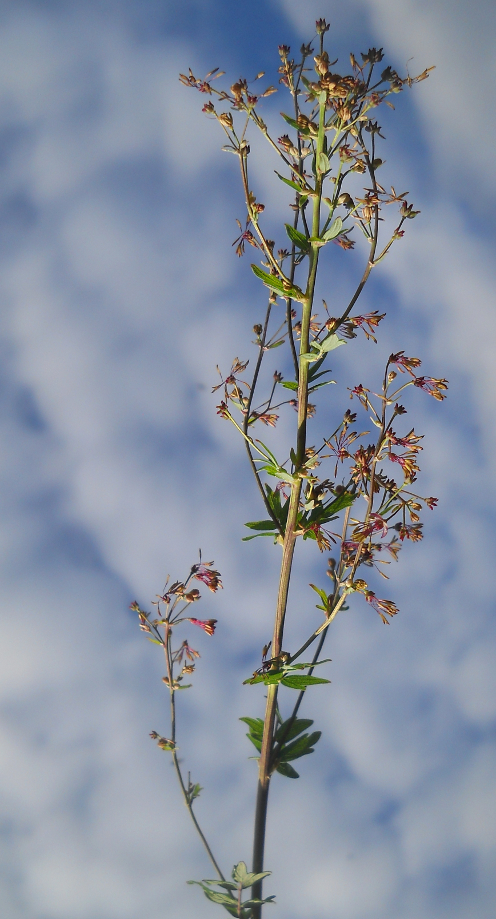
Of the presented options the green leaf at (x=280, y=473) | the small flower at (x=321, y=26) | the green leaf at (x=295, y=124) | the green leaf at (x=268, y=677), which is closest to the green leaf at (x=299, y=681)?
the green leaf at (x=268, y=677)

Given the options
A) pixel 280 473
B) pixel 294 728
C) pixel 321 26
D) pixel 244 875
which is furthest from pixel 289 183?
pixel 244 875

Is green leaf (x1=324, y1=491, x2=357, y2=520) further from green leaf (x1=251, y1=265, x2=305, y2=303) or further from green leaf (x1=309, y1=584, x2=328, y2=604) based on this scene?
green leaf (x1=251, y1=265, x2=305, y2=303)

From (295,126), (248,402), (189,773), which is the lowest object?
(189,773)

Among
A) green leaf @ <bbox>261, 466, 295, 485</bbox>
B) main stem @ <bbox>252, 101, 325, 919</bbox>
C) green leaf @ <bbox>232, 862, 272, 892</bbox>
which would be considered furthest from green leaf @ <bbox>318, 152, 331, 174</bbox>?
green leaf @ <bbox>232, 862, 272, 892</bbox>

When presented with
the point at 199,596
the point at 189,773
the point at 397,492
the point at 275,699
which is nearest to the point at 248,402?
the point at 397,492

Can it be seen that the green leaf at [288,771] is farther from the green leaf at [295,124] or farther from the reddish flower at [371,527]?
the green leaf at [295,124]

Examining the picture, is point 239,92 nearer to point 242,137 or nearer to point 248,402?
point 242,137

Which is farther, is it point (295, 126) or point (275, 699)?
point (275, 699)

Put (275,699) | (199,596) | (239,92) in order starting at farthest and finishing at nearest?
1. (199,596)
2. (275,699)
3. (239,92)
